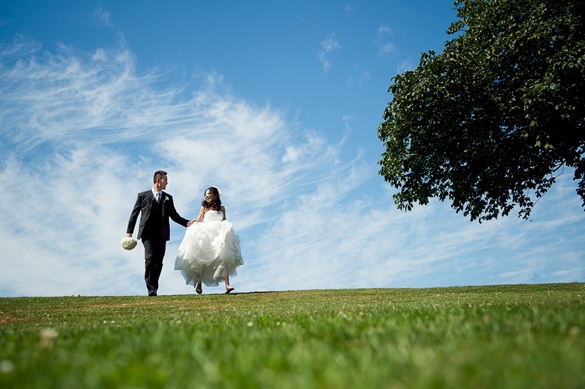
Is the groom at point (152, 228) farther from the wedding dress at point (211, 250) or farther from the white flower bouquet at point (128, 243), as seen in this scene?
the wedding dress at point (211, 250)

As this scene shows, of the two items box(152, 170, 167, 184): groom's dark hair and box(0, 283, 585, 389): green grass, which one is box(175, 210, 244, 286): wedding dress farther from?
box(0, 283, 585, 389): green grass

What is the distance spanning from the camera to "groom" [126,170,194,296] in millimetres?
16656

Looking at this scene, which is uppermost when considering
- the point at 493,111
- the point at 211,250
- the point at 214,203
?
the point at 493,111

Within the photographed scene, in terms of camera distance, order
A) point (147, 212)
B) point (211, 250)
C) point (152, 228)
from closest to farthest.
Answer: point (147, 212)
point (152, 228)
point (211, 250)

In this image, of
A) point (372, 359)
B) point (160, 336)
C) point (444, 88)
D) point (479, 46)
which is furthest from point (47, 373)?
point (479, 46)

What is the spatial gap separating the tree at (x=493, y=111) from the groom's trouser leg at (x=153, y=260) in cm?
1208

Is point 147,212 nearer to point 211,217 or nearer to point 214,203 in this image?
point 211,217

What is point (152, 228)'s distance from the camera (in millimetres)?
16969

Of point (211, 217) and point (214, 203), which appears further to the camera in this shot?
point (214, 203)

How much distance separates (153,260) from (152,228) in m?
1.45

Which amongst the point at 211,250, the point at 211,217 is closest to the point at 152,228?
the point at 211,217

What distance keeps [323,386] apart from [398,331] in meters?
2.03

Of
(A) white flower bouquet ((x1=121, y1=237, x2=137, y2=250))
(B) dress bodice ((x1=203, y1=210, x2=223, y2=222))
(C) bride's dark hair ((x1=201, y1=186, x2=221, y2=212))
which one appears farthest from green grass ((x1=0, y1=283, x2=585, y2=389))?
(C) bride's dark hair ((x1=201, y1=186, x2=221, y2=212))

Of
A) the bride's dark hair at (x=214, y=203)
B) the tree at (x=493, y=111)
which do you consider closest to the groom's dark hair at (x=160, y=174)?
the bride's dark hair at (x=214, y=203)
